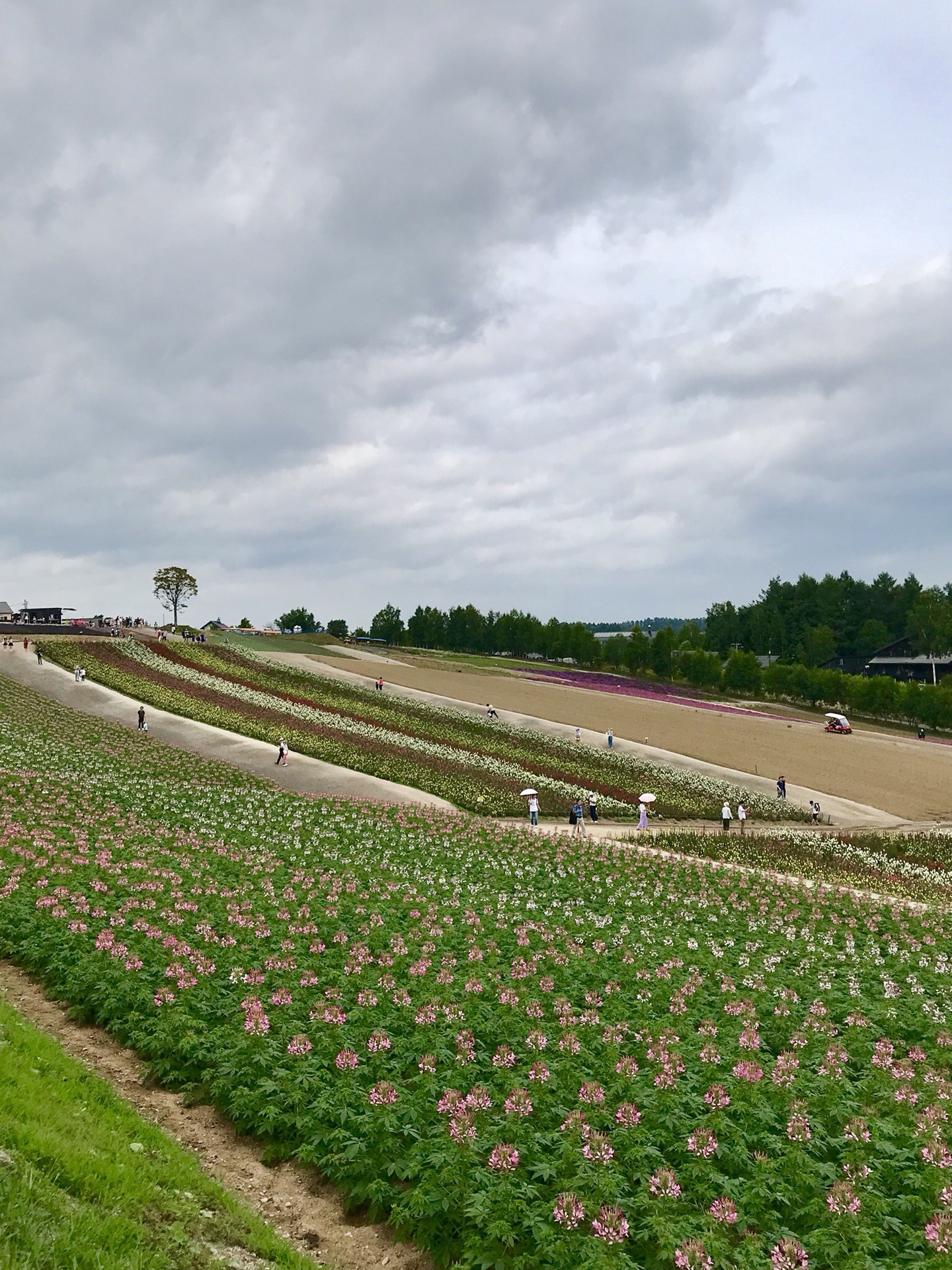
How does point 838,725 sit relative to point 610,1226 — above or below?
below

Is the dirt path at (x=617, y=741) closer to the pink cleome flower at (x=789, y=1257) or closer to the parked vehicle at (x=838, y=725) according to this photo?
the parked vehicle at (x=838, y=725)

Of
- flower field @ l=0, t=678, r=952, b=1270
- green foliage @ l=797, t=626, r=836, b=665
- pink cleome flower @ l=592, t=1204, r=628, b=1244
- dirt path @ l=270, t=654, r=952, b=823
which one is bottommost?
dirt path @ l=270, t=654, r=952, b=823

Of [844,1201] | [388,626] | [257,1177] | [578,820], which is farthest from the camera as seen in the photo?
[388,626]

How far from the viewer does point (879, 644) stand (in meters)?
130

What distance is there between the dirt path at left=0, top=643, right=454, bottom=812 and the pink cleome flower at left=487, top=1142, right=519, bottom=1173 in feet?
→ 78.8

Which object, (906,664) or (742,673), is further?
(906,664)

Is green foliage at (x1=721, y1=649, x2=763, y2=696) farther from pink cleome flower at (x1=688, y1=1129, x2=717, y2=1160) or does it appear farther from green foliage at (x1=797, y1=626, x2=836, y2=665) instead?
pink cleome flower at (x1=688, y1=1129, x2=717, y2=1160)

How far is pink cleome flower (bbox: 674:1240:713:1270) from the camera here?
6828 millimetres

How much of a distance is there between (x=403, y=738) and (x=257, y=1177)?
39502 millimetres

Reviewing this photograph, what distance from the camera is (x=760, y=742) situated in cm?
6094

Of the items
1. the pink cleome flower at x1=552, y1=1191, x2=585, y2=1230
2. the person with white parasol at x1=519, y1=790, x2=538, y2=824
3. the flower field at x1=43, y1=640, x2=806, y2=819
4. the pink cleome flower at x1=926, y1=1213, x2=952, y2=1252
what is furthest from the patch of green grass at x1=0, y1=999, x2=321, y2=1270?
the flower field at x1=43, y1=640, x2=806, y2=819

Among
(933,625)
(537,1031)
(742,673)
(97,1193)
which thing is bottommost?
(537,1031)

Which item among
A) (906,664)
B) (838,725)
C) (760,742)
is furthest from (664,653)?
(760,742)

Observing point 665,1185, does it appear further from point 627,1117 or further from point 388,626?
point 388,626
